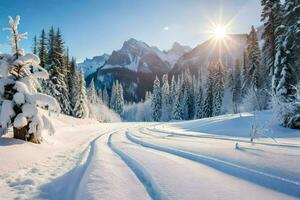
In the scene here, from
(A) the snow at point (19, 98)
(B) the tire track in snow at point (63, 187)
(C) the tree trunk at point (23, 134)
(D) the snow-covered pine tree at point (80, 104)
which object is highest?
(D) the snow-covered pine tree at point (80, 104)

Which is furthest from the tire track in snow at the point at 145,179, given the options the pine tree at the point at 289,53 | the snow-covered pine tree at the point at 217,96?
the snow-covered pine tree at the point at 217,96

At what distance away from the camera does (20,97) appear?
13.1m

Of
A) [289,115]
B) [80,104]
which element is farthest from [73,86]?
[289,115]

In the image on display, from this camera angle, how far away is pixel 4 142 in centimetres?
1198

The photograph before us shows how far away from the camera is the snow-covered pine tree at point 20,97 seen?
12922 mm

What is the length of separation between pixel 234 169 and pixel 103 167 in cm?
403

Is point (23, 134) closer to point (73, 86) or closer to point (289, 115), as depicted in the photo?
point (289, 115)

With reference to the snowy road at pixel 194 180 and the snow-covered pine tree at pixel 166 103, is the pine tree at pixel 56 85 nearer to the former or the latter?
the snowy road at pixel 194 180

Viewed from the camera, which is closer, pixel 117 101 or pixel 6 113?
pixel 6 113

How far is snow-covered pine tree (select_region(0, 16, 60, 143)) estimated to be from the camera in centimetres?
1292

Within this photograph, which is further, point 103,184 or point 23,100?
point 23,100

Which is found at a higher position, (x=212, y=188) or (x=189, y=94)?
(x=189, y=94)

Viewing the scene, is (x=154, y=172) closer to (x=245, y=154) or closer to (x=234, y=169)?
(x=234, y=169)

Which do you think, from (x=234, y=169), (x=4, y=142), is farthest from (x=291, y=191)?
(x=4, y=142)
